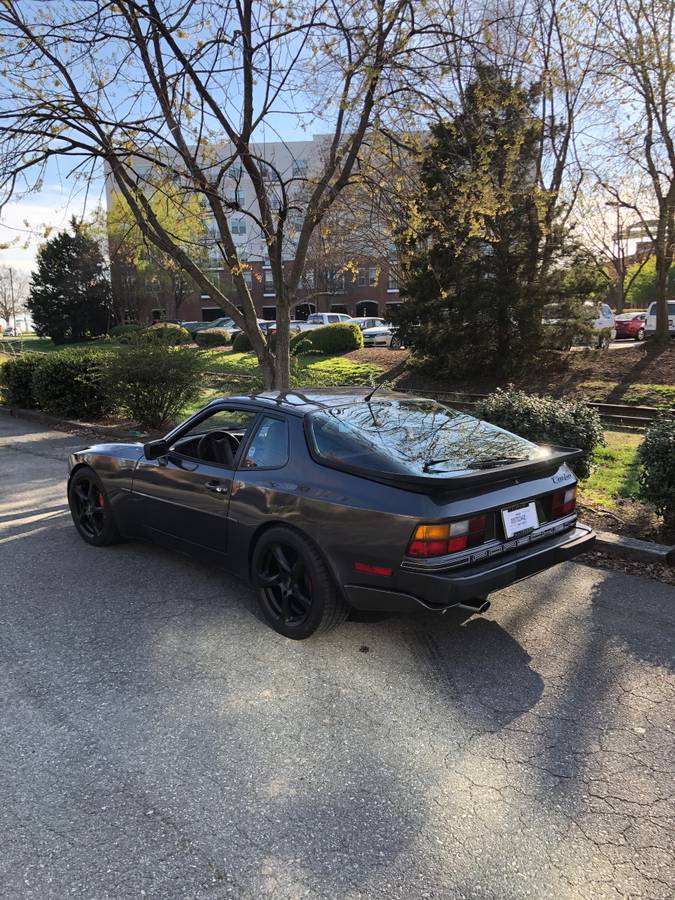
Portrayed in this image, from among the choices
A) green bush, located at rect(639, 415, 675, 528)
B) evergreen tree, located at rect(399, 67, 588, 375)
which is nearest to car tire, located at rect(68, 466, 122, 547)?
green bush, located at rect(639, 415, 675, 528)

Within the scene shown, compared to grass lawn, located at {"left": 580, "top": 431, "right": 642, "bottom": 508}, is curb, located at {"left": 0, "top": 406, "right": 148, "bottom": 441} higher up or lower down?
higher up

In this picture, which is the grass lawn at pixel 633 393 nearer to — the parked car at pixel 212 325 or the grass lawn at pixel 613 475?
the grass lawn at pixel 613 475

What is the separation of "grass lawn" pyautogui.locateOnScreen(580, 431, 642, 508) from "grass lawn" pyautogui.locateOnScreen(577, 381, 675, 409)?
3.68 m

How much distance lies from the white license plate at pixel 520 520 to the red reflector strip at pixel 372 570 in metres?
0.72

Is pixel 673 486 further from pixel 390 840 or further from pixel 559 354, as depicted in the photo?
pixel 559 354

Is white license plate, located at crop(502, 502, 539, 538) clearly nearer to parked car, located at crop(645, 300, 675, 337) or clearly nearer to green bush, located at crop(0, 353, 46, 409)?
green bush, located at crop(0, 353, 46, 409)

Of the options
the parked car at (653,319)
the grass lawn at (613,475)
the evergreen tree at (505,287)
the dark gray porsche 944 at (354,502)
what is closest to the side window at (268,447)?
the dark gray porsche 944 at (354,502)

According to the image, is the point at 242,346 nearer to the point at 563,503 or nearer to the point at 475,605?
the point at 563,503

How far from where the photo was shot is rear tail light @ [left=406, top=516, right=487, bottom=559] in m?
2.96

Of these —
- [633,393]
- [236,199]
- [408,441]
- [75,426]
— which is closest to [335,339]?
[633,393]

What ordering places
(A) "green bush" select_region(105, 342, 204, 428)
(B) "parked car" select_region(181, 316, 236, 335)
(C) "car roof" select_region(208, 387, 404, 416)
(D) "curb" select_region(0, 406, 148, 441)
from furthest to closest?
1. (B) "parked car" select_region(181, 316, 236, 335)
2. (D) "curb" select_region(0, 406, 148, 441)
3. (A) "green bush" select_region(105, 342, 204, 428)
4. (C) "car roof" select_region(208, 387, 404, 416)

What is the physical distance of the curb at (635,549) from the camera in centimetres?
456

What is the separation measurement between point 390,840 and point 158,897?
2.63ft

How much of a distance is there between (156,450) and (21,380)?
33.8ft
